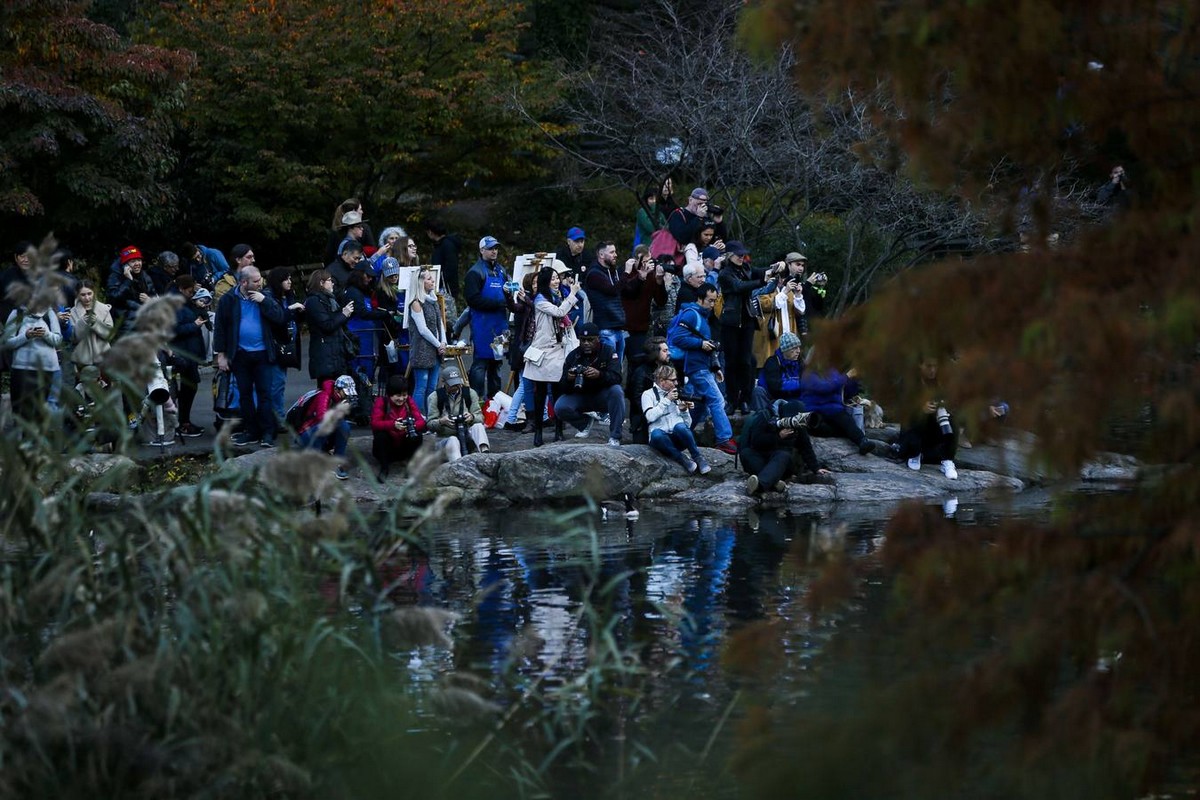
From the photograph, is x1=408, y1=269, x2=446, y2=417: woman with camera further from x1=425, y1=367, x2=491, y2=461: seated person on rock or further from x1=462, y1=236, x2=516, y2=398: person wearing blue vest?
x1=462, y1=236, x2=516, y2=398: person wearing blue vest

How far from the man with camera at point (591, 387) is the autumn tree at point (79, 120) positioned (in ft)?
35.0

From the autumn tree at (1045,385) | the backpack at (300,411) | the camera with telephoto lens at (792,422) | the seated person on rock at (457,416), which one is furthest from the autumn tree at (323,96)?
the autumn tree at (1045,385)

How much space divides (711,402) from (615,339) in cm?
141

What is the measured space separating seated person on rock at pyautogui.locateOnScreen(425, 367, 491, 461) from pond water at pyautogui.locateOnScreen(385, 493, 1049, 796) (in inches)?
55.7

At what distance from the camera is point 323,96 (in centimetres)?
2916

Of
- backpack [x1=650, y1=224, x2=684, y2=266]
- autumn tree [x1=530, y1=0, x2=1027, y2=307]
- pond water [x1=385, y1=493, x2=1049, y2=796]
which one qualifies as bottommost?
pond water [x1=385, y1=493, x2=1049, y2=796]

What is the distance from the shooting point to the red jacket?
1606 cm

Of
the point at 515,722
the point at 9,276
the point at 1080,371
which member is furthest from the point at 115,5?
the point at 1080,371

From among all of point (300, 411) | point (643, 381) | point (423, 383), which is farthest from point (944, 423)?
point (300, 411)

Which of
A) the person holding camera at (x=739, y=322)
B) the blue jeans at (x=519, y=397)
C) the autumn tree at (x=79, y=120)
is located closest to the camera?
the blue jeans at (x=519, y=397)

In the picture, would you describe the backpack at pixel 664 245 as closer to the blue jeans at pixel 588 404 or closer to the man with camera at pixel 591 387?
the man with camera at pixel 591 387

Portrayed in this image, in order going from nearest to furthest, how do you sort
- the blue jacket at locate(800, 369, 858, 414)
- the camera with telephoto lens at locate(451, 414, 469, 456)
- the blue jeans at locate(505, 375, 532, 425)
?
the camera with telephoto lens at locate(451, 414, 469, 456) < the blue jacket at locate(800, 369, 858, 414) < the blue jeans at locate(505, 375, 532, 425)

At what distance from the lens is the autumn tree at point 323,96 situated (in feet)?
96.1

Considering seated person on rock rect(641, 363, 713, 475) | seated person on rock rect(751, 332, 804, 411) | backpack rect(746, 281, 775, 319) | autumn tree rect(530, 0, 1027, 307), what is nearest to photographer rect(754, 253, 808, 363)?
backpack rect(746, 281, 775, 319)
